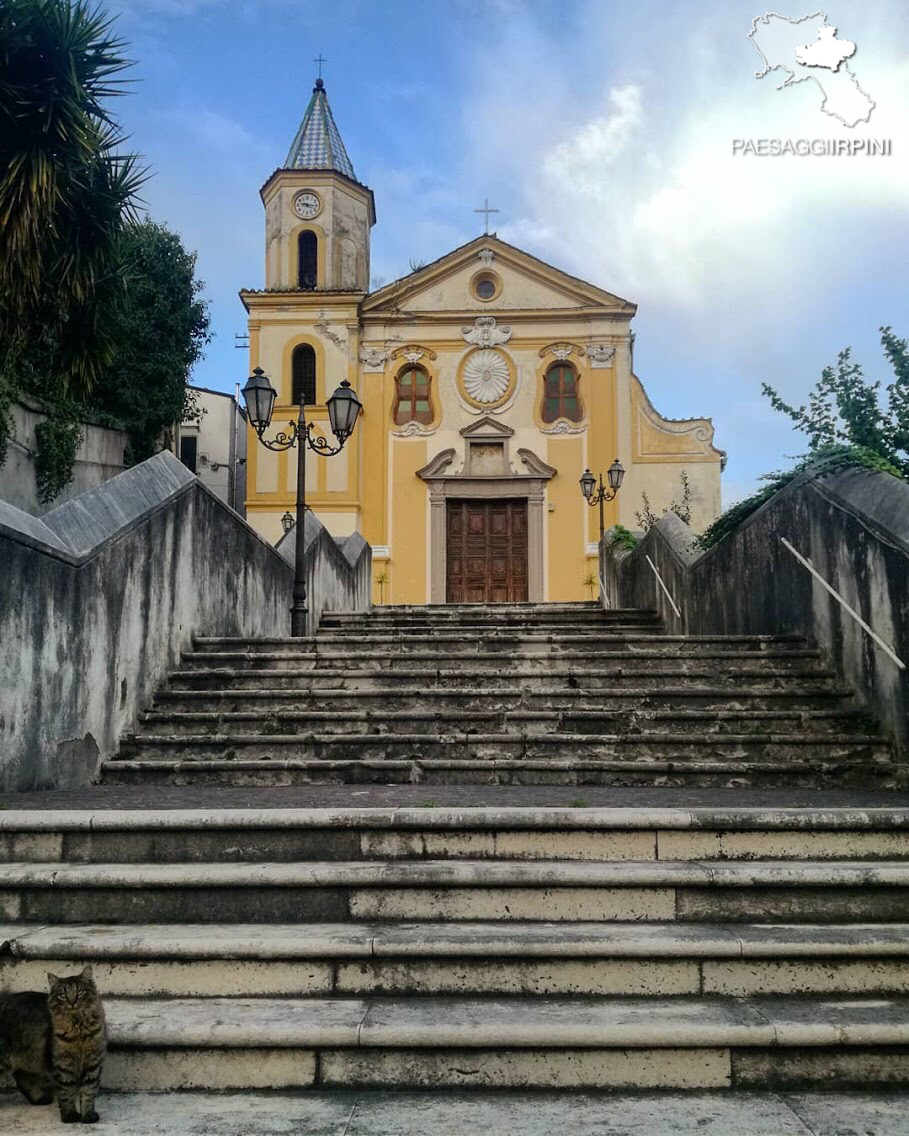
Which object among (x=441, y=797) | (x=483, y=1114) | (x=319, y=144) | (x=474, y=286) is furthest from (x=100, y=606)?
(x=319, y=144)

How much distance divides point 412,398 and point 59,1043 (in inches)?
916

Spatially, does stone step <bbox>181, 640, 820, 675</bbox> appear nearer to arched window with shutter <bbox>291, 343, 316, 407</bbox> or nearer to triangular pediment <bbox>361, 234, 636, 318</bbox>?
arched window with shutter <bbox>291, 343, 316, 407</bbox>

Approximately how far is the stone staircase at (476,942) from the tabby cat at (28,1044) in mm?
273

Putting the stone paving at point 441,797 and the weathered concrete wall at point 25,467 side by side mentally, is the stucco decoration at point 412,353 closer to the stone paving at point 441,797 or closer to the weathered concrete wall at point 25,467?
the weathered concrete wall at point 25,467

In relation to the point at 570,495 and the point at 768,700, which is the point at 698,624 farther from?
the point at 570,495

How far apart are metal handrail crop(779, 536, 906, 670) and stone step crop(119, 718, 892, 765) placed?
0.51m

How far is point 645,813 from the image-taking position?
3986 millimetres

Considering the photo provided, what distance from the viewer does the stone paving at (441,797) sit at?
4.55 m

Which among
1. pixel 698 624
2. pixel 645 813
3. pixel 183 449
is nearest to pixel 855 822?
pixel 645 813

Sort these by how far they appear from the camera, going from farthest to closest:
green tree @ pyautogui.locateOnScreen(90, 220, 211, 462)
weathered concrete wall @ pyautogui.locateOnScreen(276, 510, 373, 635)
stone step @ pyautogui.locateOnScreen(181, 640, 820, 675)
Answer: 1. green tree @ pyautogui.locateOnScreen(90, 220, 211, 462)
2. weathered concrete wall @ pyautogui.locateOnScreen(276, 510, 373, 635)
3. stone step @ pyautogui.locateOnScreen(181, 640, 820, 675)

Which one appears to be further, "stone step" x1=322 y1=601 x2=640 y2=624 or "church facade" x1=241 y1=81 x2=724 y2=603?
"church facade" x1=241 y1=81 x2=724 y2=603

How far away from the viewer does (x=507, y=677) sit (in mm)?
6812

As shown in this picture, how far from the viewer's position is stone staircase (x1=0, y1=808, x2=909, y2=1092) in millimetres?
2975

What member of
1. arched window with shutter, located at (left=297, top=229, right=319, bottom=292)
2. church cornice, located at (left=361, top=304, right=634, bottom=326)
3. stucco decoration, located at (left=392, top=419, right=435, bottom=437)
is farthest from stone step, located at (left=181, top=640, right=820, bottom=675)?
arched window with shutter, located at (left=297, top=229, right=319, bottom=292)
